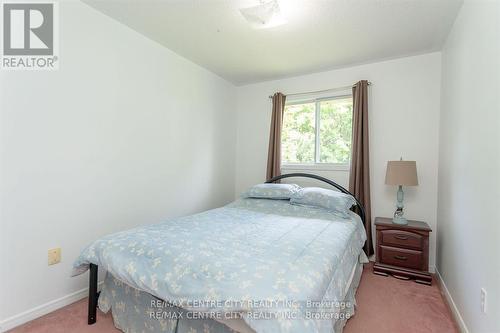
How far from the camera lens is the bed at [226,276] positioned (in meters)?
1.07

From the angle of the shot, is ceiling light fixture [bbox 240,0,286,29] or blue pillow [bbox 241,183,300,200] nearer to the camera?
ceiling light fixture [bbox 240,0,286,29]

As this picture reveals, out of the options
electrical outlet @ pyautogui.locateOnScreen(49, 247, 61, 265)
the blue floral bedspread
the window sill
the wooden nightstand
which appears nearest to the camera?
the blue floral bedspread

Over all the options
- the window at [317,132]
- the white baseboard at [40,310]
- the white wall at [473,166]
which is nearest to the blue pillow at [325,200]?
the window at [317,132]

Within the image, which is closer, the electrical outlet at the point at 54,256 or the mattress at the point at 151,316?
the mattress at the point at 151,316

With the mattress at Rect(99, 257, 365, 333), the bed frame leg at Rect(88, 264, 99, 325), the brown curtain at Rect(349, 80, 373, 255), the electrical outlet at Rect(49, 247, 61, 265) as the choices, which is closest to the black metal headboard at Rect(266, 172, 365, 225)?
the brown curtain at Rect(349, 80, 373, 255)

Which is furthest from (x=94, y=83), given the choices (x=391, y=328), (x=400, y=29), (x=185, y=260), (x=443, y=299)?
(x=443, y=299)

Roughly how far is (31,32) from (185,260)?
2126 millimetres

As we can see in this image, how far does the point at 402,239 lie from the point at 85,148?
10.7 feet

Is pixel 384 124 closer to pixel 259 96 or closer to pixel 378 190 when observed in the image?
pixel 378 190

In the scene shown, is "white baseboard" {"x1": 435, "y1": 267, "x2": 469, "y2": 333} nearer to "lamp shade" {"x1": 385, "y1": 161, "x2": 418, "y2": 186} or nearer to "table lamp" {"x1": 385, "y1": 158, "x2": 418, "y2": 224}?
"table lamp" {"x1": 385, "y1": 158, "x2": 418, "y2": 224}

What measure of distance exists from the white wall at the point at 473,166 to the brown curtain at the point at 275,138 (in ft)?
6.41

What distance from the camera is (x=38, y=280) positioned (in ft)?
6.17

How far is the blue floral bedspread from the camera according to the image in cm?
A: 106

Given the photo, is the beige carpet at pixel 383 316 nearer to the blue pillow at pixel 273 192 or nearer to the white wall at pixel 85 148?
the white wall at pixel 85 148
